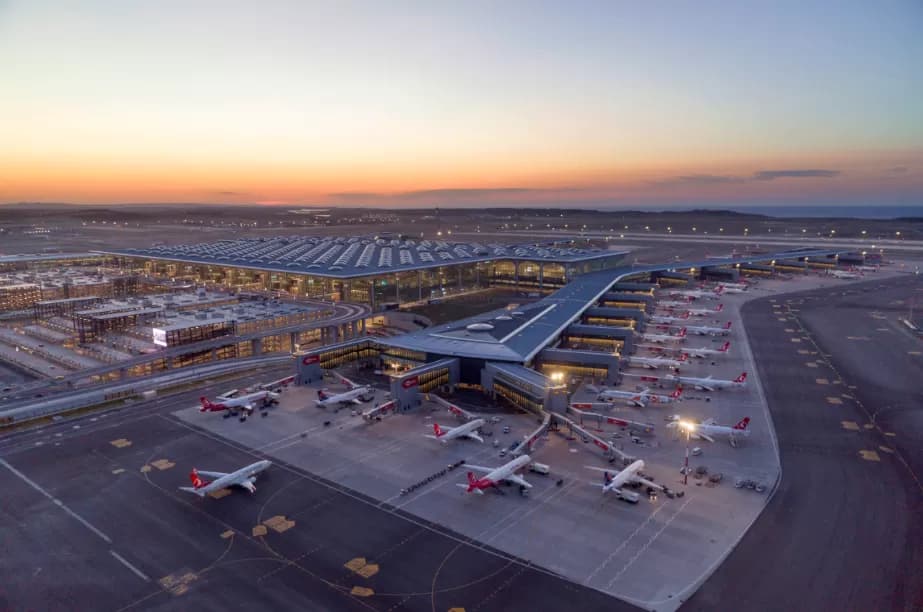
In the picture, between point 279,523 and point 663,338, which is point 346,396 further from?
point 663,338

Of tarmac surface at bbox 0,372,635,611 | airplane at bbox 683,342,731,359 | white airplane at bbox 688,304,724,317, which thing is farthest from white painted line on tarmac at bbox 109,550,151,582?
white airplane at bbox 688,304,724,317

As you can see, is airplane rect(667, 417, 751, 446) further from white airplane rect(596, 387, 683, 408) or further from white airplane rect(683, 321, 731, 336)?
white airplane rect(683, 321, 731, 336)

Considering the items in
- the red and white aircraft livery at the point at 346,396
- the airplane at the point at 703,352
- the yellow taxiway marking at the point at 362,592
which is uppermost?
the airplane at the point at 703,352

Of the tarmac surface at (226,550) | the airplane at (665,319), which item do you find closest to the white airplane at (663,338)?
the airplane at (665,319)

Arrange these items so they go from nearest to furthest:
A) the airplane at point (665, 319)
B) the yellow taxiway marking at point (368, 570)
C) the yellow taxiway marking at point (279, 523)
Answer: the yellow taxiway marking at point (368, 570)
the yellow taxiway marking at point (279, 523)
the airplane at point (665, 319)

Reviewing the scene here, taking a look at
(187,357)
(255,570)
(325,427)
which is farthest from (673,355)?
(187,357)

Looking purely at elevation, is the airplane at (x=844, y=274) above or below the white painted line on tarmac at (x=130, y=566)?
above

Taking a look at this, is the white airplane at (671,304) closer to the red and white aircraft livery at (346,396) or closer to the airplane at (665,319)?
the airplane at (665,319)
